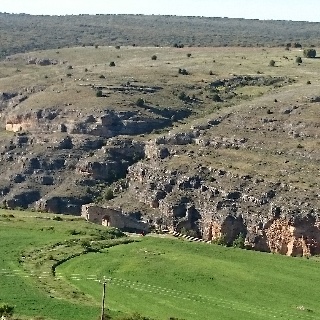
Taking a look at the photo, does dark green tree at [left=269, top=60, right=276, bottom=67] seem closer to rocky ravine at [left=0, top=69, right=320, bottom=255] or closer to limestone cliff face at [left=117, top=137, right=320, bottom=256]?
rocky ravine at [left=0, top=69, right=320, bottom=255]

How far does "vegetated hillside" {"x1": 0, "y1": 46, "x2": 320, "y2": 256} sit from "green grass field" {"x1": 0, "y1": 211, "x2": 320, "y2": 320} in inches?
344

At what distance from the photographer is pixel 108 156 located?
9069cm

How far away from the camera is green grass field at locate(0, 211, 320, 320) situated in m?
48.5

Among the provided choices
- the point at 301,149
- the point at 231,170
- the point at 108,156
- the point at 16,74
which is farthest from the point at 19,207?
the point at 16,74

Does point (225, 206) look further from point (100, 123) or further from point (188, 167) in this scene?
point (100, 123)

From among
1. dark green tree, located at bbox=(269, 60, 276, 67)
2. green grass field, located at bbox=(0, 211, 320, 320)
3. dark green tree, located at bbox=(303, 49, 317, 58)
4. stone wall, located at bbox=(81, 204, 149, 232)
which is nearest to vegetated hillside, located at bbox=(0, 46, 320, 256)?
dark green tree, located at bbox=(269, 60, 276, 67)

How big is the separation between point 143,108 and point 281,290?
4863 centimetres

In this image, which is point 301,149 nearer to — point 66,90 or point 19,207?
point 19,207

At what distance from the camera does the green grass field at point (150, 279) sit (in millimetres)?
48541

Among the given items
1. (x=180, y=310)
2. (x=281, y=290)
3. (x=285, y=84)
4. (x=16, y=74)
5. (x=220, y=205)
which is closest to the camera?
(x=180, y=310)

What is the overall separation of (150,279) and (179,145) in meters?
34.8

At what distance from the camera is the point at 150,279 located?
55031 millimetres

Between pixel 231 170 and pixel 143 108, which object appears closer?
pixel 231 170

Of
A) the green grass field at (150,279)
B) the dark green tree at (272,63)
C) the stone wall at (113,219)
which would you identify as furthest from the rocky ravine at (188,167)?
the dark green tree at (272,63)
